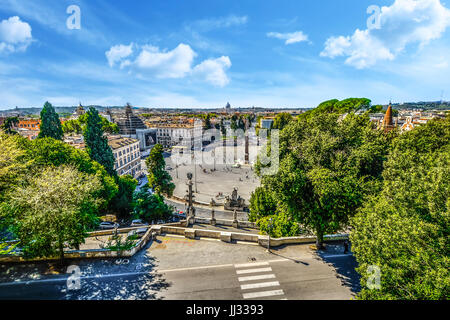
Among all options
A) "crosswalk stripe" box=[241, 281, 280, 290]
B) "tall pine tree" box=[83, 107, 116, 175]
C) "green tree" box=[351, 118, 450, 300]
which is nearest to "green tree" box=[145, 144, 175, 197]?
"tall pine tree" box=[83, 107, 116, 175]

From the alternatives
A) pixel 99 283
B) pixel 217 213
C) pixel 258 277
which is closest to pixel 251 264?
pixel 258 277

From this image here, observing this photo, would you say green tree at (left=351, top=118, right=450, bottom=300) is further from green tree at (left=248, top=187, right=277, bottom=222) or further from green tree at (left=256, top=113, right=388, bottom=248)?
green tree at (left=248, top=187, right=277, bottom=222)

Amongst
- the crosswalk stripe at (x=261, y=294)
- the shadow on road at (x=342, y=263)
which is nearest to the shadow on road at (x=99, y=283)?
the crosswalk stripe at (x=261, y=294)

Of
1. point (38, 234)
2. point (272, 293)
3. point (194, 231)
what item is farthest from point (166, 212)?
point (272, 293)

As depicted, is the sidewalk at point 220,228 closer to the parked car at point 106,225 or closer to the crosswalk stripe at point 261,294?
the parked car at point 106,225

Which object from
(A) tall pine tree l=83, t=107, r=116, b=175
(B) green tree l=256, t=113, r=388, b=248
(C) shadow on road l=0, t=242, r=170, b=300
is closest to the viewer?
(C) shadow on road l=0, t=242, r=170, b=300

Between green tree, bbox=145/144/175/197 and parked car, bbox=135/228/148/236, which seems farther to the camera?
green tree, bbox=145/144/175/197
